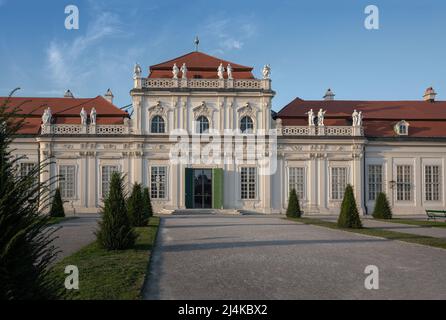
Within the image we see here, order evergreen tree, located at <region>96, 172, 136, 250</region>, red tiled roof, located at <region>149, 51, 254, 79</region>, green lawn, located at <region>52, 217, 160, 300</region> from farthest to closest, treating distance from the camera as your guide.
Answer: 1. red tiled roof, located at <region>149, 51, 254, 79</region>
2. evergreen tree, located at <region>96, 172, 136, 250</region>
3. green lawn, located at <region>52, 217, 160, 300</region>

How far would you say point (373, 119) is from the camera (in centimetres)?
3594

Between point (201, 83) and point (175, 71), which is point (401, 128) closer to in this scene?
point (201, 83)

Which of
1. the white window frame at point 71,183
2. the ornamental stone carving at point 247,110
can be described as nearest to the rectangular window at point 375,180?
the ornamental stone carving at point 247,110

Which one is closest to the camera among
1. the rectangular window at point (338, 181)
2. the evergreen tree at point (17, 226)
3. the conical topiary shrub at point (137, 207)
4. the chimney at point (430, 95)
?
the evergreen tree at point (17, 226)

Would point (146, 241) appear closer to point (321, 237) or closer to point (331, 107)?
point (321, 237)

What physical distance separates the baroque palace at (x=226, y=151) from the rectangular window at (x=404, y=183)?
70 mm

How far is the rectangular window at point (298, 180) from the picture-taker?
112ft

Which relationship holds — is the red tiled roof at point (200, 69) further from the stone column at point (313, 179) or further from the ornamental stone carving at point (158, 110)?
the stone column at point (313, 179)

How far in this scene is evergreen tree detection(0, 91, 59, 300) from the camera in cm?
438

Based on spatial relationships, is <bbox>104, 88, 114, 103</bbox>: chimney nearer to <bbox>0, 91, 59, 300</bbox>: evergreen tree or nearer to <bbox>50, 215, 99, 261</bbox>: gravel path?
<bbox>50, 215, 99, 261</bbox>: gravel path

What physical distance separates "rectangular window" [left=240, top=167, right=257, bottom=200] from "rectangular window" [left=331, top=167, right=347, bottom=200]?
17.7 feet

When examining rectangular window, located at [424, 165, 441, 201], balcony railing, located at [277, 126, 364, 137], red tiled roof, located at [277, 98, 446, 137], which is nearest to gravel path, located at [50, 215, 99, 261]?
balcony railing, located at [277, 126, 364, 137]
